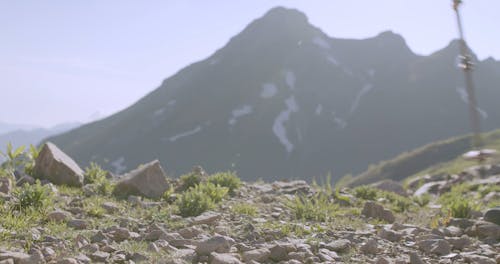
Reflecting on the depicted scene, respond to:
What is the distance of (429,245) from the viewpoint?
23.3ft

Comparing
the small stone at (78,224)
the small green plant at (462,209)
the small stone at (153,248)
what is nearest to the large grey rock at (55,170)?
the small stone at (78,224)

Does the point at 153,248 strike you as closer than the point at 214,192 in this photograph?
Yes

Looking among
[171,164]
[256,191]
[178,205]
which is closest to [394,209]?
[256,191]

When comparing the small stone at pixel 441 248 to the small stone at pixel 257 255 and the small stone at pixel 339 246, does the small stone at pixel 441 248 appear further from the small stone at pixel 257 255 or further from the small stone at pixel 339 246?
the small stone at pixel 257 255

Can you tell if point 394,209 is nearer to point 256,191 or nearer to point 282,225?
point 256,191

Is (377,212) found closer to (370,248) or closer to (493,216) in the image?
(493,216)

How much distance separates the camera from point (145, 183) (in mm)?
10750

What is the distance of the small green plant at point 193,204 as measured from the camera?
8.98m

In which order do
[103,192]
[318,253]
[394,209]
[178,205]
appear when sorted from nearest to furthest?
[318,253] < [178,205] < [103,192] < [394,209]

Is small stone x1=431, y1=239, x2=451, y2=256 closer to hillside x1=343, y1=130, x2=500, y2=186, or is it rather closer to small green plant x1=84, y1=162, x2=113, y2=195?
small green plant x1=84, y1=162, x2=113, y2=195

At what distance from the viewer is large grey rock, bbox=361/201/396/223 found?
1016 cm

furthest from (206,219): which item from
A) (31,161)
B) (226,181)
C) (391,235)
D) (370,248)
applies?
(31,161)

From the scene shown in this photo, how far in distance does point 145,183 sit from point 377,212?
5496 millimetres

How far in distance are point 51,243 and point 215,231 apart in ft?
8.61
